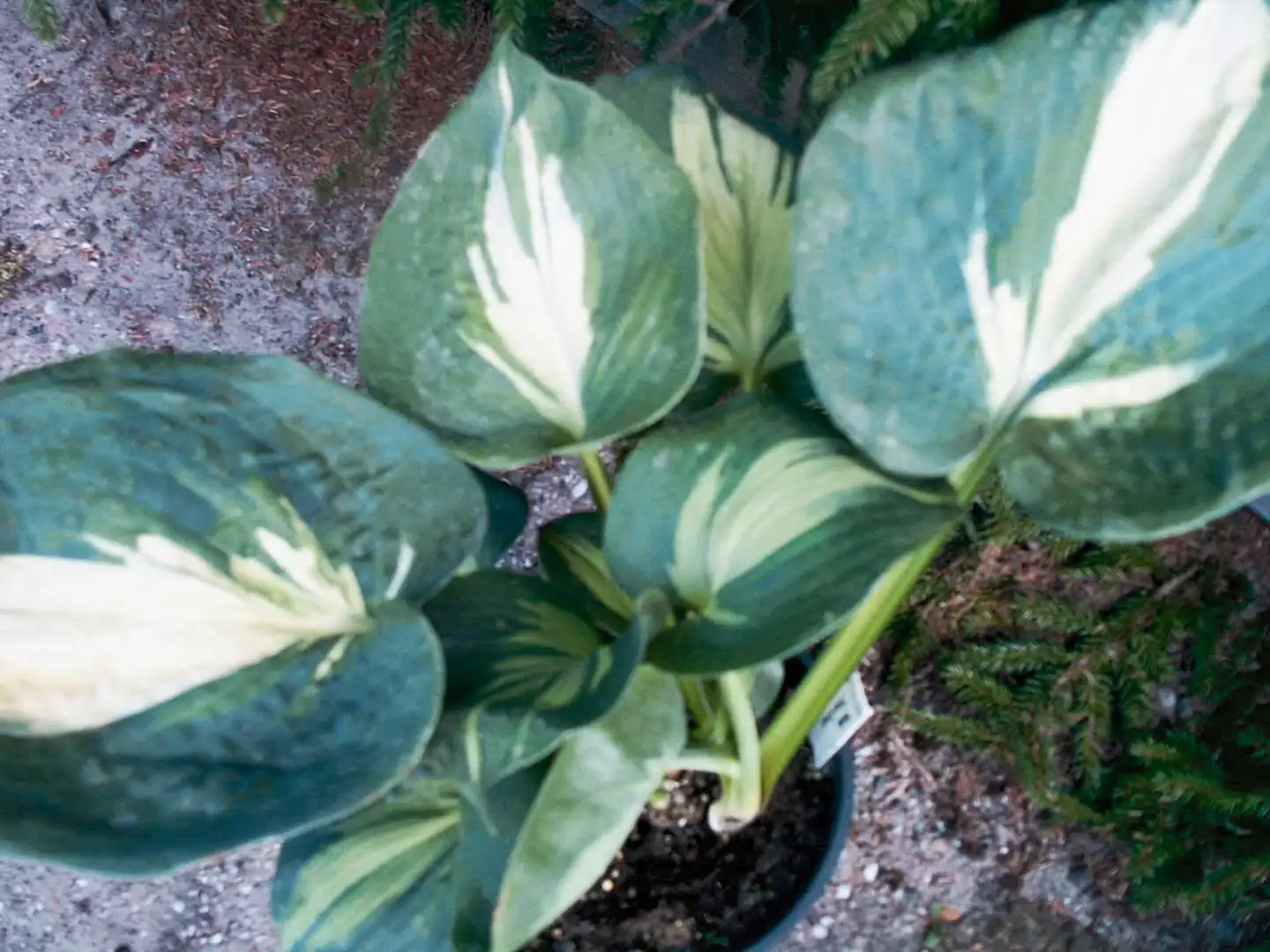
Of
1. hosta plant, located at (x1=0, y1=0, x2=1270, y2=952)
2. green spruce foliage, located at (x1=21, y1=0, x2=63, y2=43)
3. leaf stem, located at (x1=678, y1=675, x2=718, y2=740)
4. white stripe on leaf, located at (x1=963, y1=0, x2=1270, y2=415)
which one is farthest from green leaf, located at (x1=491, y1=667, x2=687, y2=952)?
green spruce foliage, located at (x1=21, y1=0, x2=63, y2=43)

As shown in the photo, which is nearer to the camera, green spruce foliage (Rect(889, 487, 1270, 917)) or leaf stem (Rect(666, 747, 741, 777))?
leaf stem (Rect(666, 747, 741, 777))

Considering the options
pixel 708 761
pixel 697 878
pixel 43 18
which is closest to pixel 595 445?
pixel 708 761

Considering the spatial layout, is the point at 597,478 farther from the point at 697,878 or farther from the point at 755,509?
the point at 697,878

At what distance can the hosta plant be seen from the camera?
0.44 m

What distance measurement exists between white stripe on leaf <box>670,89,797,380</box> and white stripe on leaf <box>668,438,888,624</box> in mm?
143

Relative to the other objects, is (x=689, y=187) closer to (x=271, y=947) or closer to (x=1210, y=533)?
(x=1210, y=533)

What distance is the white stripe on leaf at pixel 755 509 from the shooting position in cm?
50

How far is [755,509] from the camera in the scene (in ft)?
1.67

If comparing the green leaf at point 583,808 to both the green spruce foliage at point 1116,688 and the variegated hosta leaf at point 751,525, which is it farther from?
the green spruce foliage at point 1116,688

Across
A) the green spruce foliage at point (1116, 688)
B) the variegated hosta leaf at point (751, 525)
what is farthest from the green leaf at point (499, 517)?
the green spruce foliage at point (1116, 688)

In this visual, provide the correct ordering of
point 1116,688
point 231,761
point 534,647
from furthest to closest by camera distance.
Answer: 1. point 1116,688
2. point 534,647
3. point 231,761

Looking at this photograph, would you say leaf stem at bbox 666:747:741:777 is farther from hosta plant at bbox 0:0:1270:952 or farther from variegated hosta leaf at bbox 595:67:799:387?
variegated hosta leaf at bbox 595:67:799:387

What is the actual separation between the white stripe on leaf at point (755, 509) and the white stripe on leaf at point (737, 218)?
0.14m

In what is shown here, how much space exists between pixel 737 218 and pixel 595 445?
0.62ft
